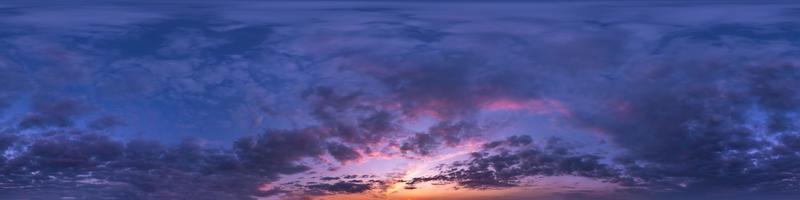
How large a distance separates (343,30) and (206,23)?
3.49 metres

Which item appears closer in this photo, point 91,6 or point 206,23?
point 91,6

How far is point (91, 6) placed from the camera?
60.2ft

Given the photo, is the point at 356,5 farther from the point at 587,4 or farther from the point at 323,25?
the point at 587,4

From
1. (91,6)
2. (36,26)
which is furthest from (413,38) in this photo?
(36,26)

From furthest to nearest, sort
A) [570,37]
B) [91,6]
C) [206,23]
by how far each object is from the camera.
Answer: [570,37]
[206,23]
[91,6]

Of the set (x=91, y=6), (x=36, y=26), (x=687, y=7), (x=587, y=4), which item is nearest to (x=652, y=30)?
(x=687, y=7)

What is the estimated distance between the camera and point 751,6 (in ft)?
61.7

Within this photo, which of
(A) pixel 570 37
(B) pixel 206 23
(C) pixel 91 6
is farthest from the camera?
(A) pixel 570 37

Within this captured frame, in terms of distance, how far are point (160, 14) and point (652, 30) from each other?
41.8 ft

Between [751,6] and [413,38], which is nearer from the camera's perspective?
[751,6]

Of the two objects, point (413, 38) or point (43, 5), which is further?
point (413, 38)

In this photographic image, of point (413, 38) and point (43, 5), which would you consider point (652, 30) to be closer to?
point (413, 38)

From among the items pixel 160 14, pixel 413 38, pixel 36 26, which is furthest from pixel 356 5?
pixel 36 26

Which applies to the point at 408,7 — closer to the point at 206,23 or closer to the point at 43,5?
the point at 206,23
